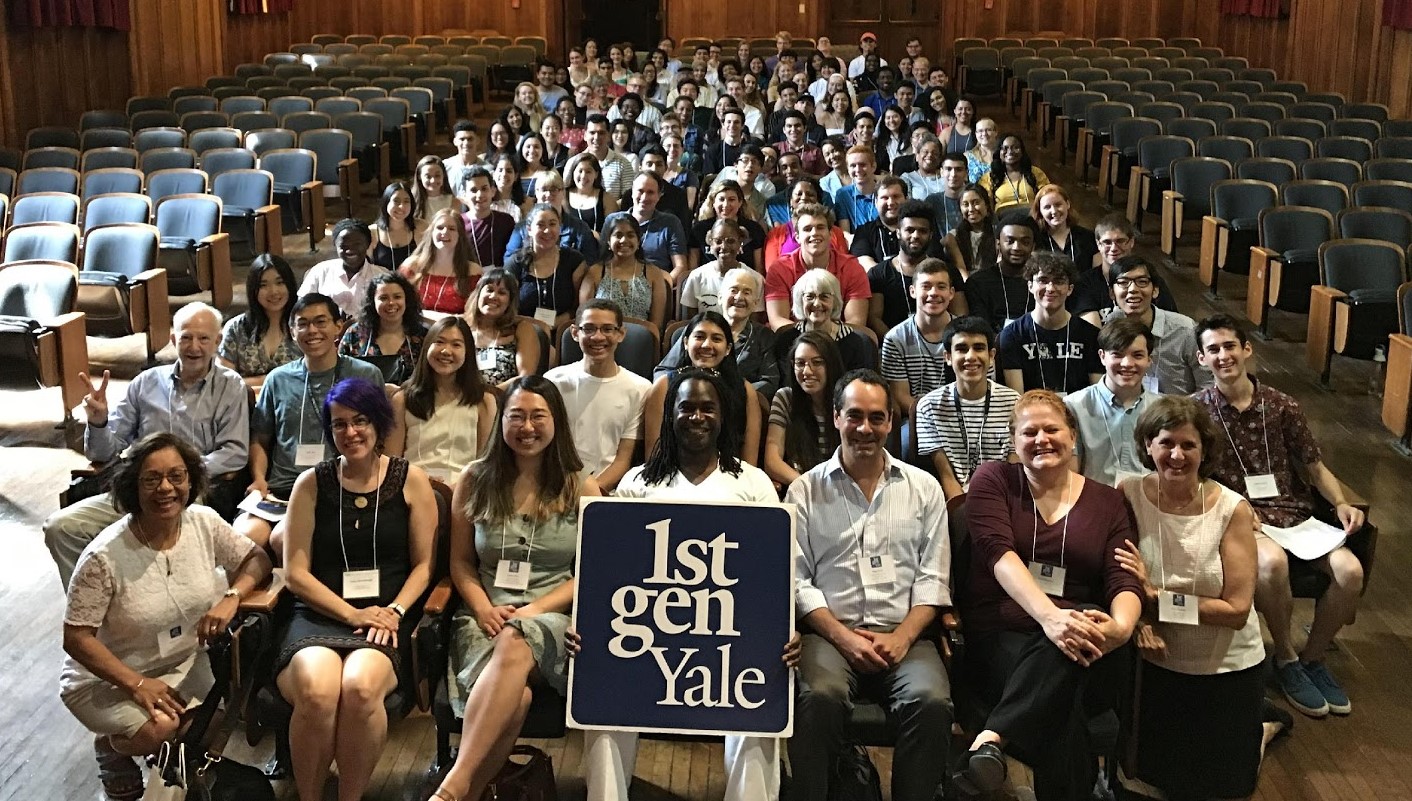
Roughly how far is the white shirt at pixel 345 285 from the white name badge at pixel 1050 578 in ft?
→ 10.7

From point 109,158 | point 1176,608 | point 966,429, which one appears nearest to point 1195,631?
point 1176,608

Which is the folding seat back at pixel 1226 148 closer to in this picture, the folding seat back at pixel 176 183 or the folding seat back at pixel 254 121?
the folding seat back at pixel 176 183

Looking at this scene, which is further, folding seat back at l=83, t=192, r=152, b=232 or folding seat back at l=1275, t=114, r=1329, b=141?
folding seat back at l=1275, t=114, r=1329, b=141

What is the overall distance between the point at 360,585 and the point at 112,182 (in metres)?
6.04

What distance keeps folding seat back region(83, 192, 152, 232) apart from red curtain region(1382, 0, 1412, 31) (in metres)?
9.75

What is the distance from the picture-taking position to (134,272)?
670cm

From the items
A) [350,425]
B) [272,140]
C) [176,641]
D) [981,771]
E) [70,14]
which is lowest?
[981,771]

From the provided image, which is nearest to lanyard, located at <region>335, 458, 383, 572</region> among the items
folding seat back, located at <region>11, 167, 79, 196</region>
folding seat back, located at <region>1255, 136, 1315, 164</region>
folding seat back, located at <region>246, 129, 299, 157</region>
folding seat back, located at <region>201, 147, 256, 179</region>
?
folding seat back, located at <region>11, 167, 79, 196</region>

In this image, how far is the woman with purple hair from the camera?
301cm

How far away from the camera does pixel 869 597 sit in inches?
123

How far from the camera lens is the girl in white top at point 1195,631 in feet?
9.98

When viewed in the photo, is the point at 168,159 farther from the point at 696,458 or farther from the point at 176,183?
the point at 696,458

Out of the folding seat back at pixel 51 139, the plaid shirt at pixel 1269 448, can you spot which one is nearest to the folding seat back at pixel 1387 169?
the plaid shirt at pixel 1269 448

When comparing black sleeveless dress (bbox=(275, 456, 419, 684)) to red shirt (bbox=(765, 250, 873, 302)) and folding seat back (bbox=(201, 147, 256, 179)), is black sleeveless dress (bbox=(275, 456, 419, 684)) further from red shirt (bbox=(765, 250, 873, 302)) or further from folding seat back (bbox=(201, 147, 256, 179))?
folding seat back (bbox=(201, 147, 256, 179))
